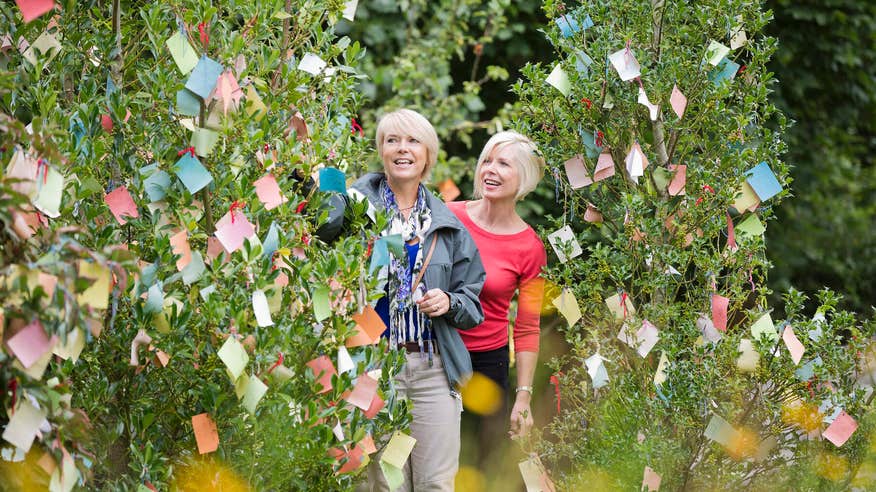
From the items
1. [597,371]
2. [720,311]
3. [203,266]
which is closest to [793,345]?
[720,311]

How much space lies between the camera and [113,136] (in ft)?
6.72

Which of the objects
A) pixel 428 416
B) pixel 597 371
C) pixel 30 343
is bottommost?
pixel 428 416

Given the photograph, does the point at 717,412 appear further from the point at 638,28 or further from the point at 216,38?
the point at 216,38

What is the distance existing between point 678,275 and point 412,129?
89 centimetres

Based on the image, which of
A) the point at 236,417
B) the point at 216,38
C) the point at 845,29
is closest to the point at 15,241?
the point at 236,417

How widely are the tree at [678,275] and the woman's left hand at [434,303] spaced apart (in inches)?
13.6

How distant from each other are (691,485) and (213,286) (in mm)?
1398

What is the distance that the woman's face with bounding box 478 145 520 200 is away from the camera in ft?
9.93

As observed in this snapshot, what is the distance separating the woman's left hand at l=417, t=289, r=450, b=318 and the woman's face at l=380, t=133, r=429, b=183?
38cm

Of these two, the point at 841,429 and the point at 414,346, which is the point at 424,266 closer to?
the point at 414,346

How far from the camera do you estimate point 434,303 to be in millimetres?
2631

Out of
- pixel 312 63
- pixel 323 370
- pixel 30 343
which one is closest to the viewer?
pixel 30 343

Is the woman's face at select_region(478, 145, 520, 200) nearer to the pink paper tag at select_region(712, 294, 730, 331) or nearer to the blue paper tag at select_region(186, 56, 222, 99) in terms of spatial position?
the pink paper tag at select_region(712, 294, 730, 331)

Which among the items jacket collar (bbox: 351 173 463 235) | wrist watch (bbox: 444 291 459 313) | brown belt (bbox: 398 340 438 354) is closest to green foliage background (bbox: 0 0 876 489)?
jacket collar (bbox: 351 173 463 235)
